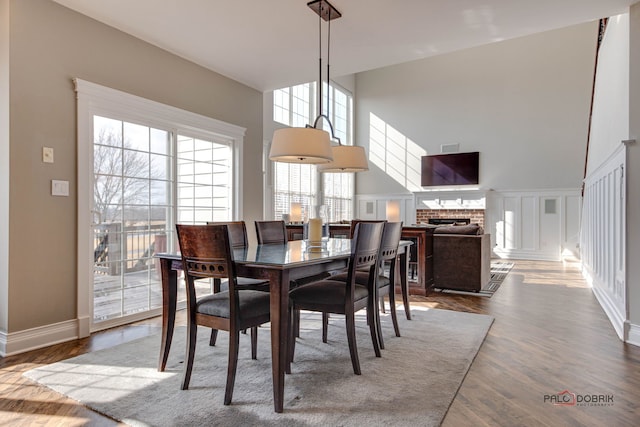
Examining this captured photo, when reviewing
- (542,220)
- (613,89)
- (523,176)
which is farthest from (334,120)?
(613,89)

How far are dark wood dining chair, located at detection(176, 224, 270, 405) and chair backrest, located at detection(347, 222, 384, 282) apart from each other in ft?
1.89

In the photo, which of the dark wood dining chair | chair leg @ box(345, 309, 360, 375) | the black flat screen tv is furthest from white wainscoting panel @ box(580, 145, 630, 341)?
the black flat screen tv

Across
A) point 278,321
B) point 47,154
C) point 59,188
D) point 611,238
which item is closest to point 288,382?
point 278,321

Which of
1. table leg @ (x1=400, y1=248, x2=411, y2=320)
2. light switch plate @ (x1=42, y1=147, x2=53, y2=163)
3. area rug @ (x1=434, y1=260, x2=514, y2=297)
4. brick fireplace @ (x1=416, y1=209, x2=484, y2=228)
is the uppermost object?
light switch plate @ (x1=42, y1=147, x2=53, y2=163)

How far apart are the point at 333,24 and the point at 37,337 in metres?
3.38

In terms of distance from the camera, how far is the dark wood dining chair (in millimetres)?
2008

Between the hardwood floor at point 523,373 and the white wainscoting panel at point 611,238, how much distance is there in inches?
6.3

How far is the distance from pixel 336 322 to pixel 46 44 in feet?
10.5

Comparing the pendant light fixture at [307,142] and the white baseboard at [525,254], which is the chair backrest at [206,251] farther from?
the white baseboard at [525,254]

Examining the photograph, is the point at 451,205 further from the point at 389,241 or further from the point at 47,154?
the point at 47,154

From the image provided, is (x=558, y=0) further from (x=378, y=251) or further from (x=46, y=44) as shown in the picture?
(x=46, y=44)

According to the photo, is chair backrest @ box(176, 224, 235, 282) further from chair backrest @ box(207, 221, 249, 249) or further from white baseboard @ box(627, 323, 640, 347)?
white baseboard @ box(627, 323, 640, 347)

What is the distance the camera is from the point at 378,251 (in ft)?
8.87

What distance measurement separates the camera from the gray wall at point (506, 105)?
780cm
